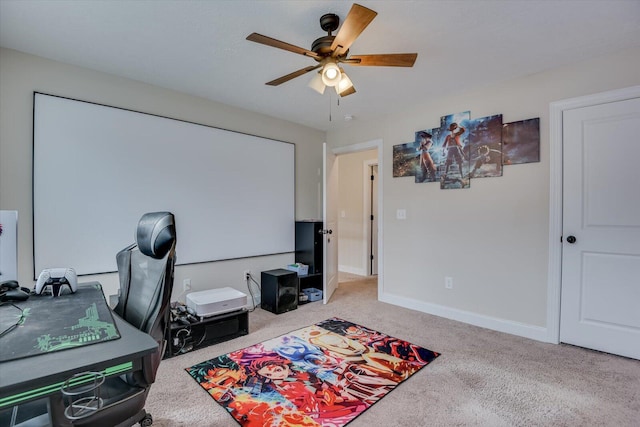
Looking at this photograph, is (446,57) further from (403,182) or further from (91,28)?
(91,28)

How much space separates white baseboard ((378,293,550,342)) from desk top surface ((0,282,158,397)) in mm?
3088

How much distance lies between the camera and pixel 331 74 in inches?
79.8

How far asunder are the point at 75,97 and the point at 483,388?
3815mm

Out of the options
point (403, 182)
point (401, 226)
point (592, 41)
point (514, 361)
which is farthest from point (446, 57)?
point (514, 361)

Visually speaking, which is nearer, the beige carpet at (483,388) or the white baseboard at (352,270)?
the beige carpet at (483,388)

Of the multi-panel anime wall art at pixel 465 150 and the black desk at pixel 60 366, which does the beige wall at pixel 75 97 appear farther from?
the black desk at pixel 60 366

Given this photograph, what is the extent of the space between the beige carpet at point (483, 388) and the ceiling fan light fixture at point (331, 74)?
2.10 metres

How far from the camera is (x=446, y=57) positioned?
2.43m

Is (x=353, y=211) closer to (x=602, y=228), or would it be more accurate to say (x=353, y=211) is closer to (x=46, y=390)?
(x=602, y=228)

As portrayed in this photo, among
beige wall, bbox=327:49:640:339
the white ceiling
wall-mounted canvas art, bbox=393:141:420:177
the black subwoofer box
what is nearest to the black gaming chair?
the white ceiling

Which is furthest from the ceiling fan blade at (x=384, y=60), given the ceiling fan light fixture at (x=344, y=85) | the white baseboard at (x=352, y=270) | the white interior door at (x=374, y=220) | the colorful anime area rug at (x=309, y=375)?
the white baseboard at (x=352, y=270)

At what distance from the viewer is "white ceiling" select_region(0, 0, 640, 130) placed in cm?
183

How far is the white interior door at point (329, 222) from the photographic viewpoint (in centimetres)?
377

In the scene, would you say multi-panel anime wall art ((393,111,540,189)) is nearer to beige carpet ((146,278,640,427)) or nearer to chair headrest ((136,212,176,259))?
beige carpet ((146,278,640,427))
